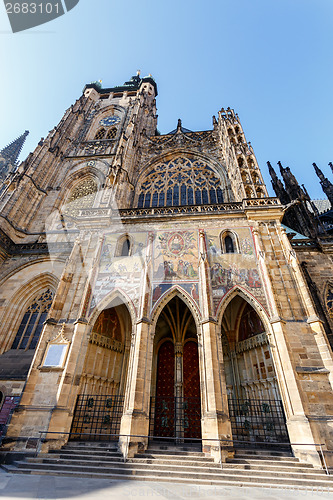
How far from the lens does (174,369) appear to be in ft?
35.3

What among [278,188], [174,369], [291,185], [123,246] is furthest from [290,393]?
[278,188]

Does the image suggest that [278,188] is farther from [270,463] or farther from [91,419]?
[91,419]

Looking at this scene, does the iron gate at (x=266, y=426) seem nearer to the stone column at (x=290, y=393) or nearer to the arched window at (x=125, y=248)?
the stone column at (x=290, y=393)

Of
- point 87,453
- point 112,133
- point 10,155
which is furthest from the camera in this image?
point 10,155

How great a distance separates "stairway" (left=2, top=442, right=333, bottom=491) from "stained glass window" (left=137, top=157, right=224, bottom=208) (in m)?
12.7

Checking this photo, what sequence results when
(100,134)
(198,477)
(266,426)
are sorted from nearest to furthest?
(198,477), (266,426), (100,134)

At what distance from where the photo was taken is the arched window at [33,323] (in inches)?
433

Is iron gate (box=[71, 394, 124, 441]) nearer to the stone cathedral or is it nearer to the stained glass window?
the stone cathedral

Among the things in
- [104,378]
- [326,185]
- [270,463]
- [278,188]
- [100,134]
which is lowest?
[270,463]

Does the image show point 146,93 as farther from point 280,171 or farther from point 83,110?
point 280,171

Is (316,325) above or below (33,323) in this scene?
below

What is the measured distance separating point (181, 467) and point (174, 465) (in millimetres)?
209

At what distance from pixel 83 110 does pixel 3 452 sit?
90.4ft

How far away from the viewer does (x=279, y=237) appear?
10.3m
